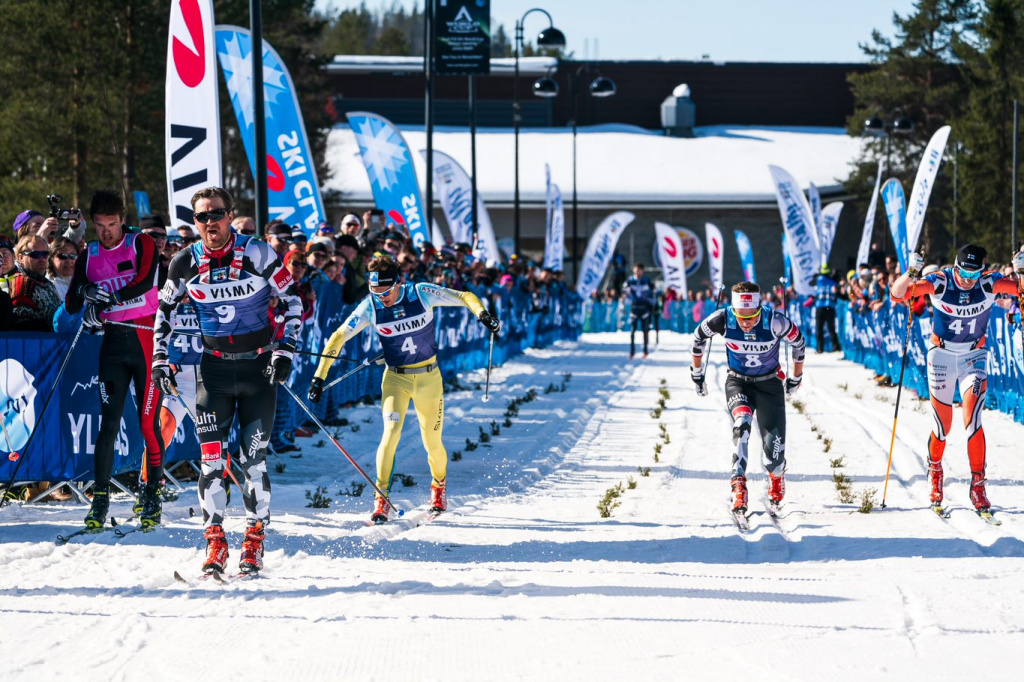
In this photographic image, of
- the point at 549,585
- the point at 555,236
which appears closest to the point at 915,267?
the point at 549,585

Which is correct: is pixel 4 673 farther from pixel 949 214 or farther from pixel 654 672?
pixel 949 214

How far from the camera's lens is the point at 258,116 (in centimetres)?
1197

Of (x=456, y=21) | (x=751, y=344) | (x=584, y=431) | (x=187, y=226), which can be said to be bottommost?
(x=584, y=431)

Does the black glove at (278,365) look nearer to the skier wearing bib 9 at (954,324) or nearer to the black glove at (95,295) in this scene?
the black glove at (95,295)

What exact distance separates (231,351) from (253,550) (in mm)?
1112

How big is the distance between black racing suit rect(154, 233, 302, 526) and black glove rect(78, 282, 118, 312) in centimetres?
95

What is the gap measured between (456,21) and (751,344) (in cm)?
1715

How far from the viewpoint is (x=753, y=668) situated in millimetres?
5160

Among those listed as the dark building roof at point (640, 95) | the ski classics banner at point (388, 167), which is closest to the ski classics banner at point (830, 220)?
the ski classics banner at point (388, 167)

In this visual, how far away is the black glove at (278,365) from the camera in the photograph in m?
7.06

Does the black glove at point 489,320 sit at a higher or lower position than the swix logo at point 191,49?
lower

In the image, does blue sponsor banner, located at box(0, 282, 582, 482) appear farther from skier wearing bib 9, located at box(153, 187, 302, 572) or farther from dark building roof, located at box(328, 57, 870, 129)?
dark building roof, located at box(328, 57, 870, 129)

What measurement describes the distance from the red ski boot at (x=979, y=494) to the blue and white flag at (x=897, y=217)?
10146mm

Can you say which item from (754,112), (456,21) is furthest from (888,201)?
(754,112)
